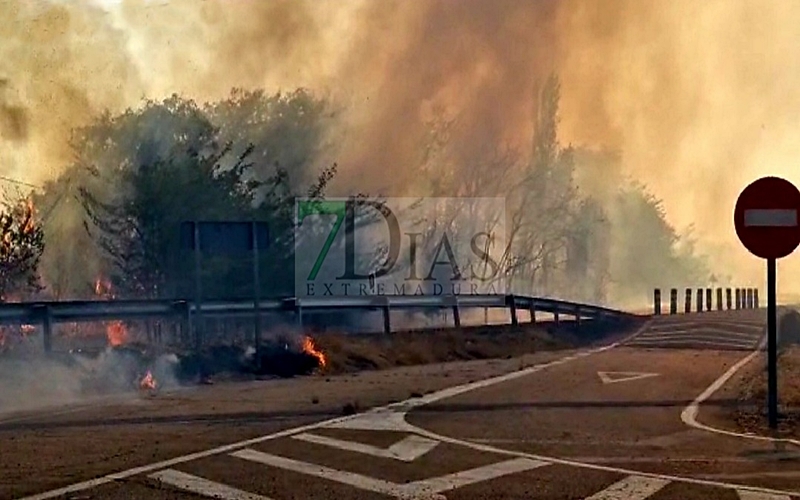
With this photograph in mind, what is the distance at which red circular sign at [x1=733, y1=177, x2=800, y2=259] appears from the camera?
10727 millimetres

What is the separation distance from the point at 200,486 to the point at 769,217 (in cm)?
604

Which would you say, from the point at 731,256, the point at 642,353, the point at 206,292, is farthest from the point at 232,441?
the point at 731,256

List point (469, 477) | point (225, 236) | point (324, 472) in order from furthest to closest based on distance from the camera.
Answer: point (225, 236) → point (324, 472) → point (469, 477)

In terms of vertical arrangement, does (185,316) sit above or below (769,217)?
below

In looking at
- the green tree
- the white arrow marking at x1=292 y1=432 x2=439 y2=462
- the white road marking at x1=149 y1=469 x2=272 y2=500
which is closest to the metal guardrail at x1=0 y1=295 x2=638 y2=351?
the green tree

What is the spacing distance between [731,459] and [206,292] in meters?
18.3

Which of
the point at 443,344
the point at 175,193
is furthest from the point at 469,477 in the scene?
the point at 175,193

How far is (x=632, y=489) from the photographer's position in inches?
293

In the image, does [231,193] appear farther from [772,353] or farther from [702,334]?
[772,353]

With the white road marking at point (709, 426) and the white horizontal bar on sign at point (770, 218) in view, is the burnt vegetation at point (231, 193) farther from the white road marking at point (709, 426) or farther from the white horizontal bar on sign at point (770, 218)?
the white horizontal bar on sign at point (770, 218)

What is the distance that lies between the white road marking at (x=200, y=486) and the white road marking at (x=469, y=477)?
1.00m

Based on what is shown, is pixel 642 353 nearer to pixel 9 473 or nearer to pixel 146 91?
pixel 9 473

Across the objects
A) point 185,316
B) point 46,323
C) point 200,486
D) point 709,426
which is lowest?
point 709,426

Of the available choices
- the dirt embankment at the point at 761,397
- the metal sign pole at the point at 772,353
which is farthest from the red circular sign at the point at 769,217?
the dirt embankment at the point at 761,397
